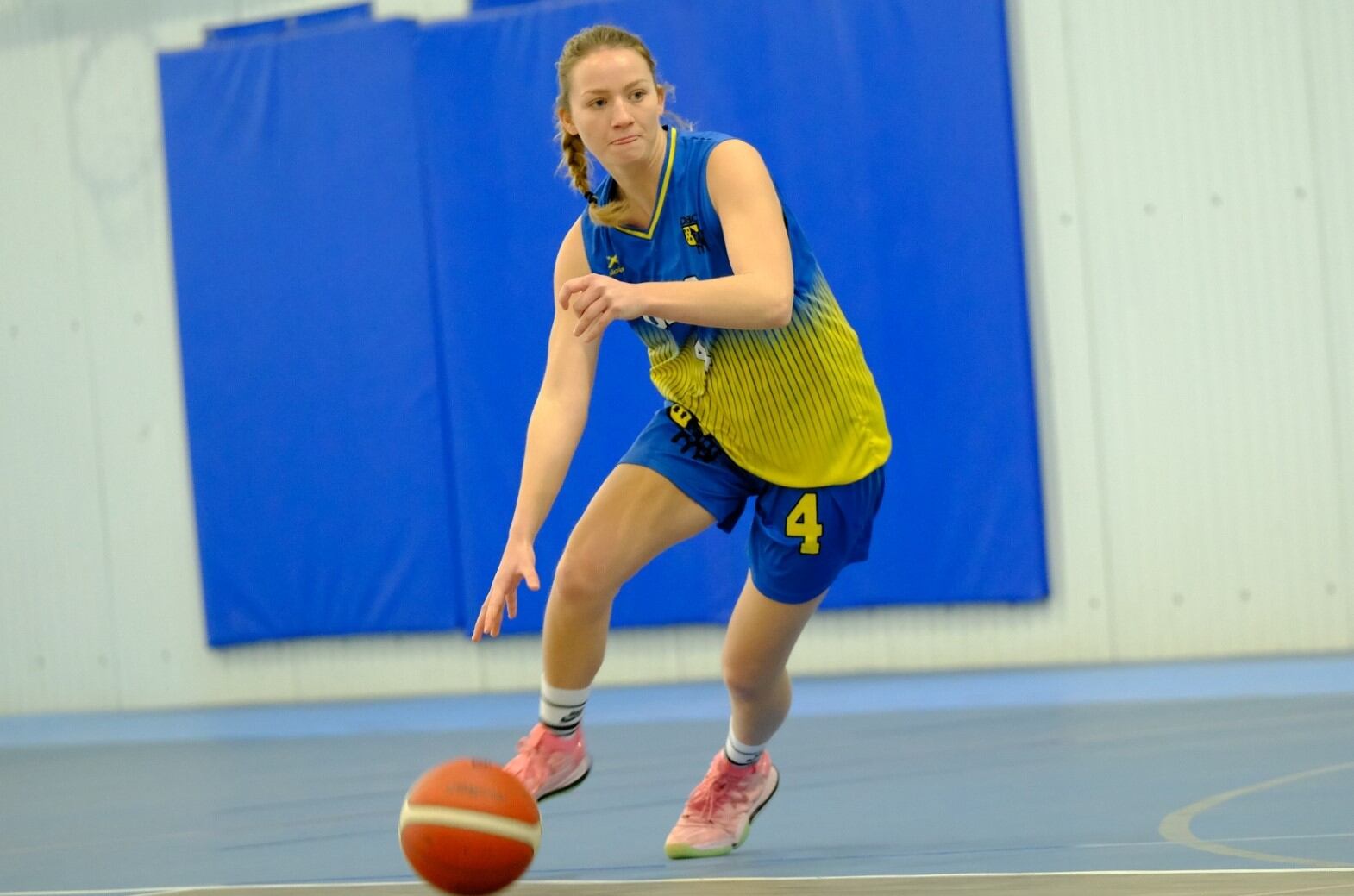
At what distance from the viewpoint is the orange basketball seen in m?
2.60

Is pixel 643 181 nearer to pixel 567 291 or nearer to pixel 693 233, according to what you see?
pixel 693 233

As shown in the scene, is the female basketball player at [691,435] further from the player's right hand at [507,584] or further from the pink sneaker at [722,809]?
the pink sneaker at [722,809]

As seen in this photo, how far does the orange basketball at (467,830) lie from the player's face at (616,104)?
1.04 metres

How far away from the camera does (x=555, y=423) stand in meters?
3.09

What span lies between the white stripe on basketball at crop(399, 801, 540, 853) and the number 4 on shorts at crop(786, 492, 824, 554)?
74cm

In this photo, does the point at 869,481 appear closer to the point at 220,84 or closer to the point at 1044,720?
the point at 1044,720

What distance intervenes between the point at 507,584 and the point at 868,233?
400cm

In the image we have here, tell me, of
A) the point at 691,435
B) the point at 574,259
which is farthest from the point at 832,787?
the point at 574,259

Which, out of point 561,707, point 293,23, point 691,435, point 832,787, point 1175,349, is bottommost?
point 832,787

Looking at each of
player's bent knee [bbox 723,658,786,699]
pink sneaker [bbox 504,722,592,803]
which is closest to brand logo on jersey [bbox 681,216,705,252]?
player's bent knee [bbox 723,658,786,699]

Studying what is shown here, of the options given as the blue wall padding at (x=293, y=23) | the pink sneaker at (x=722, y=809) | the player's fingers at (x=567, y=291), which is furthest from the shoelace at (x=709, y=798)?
the blue wall padding at (x=293, y=23)

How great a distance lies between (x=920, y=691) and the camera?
6133mm

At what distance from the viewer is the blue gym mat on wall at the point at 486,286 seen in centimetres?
Answer: 650

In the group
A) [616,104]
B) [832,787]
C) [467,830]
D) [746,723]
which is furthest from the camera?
[832,787]
